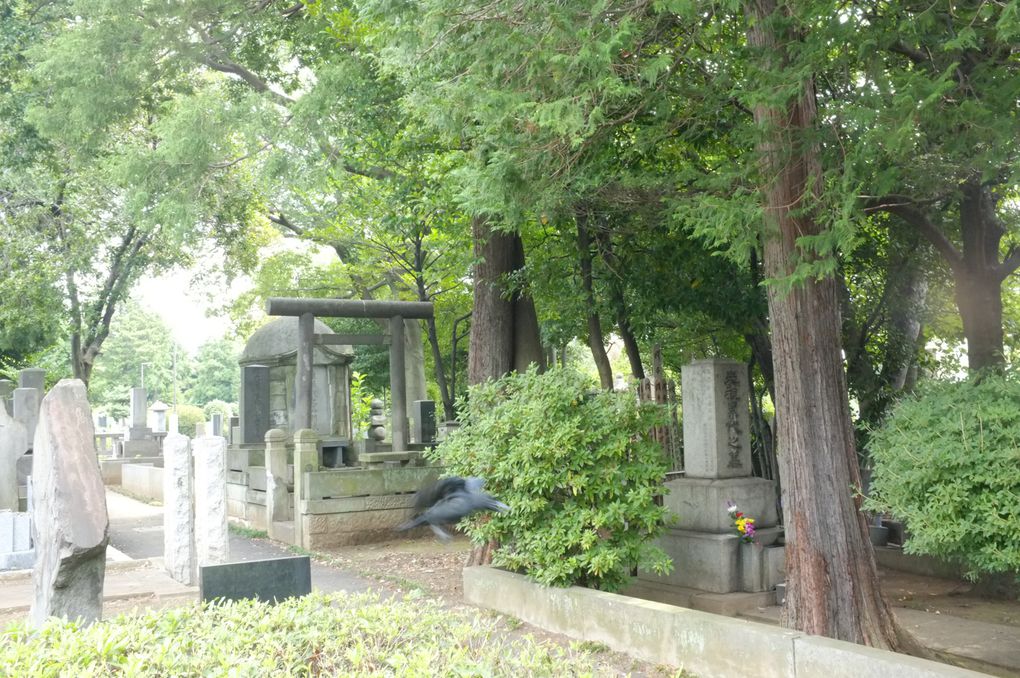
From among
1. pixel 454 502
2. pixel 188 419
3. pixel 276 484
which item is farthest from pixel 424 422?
pixel 188 419

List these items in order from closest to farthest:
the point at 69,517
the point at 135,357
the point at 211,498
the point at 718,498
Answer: the point at 69,517 → the point at 718,498 → the point at 211,498 → the point at 135,357

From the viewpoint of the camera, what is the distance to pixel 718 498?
32.4 ft

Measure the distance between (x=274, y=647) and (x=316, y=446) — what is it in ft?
33.9

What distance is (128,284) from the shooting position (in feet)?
88.3

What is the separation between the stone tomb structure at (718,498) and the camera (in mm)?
9633

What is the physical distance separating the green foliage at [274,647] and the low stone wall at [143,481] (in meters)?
17.9

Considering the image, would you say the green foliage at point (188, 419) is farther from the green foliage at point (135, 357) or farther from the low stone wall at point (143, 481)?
the low stone wall at point (143, 481)

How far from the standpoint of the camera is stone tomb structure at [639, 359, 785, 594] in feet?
31.6

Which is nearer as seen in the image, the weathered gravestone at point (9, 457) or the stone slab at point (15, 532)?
the stone slab at point (15, 532)

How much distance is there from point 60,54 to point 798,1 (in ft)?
45.3

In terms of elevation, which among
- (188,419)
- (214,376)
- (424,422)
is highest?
(214,376)

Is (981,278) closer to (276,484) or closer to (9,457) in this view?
(276,484)

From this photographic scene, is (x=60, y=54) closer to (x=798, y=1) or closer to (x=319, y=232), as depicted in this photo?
(x=319, y=232)

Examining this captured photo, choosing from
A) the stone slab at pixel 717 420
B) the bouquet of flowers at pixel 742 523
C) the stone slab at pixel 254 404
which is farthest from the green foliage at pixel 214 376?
the bouquet of flowers at pixel 742 523
